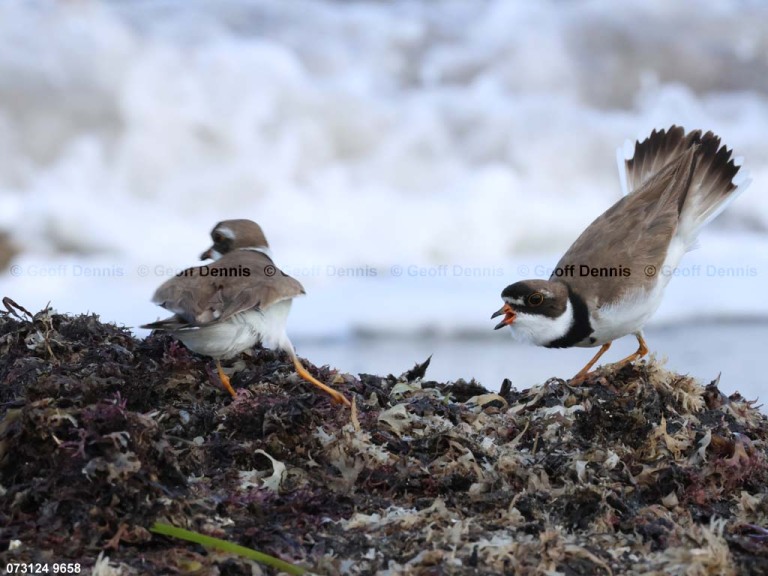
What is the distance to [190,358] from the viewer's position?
511cm

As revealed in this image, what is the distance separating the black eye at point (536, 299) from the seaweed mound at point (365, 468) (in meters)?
0.70

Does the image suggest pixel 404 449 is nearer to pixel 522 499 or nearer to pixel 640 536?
pixel 522 499

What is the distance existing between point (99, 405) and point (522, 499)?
1935mm

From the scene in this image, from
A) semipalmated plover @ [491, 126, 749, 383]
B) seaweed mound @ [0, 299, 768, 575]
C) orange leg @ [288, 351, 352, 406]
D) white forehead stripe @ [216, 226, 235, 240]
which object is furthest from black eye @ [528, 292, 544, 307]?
white forehead stripe @ [216, 226, 235, 240]

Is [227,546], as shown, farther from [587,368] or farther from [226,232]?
[587,368]

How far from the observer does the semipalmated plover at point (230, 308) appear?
4.65 meters

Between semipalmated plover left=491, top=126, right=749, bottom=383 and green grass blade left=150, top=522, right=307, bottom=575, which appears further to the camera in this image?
semipalmated plover left=491, top=126, right=749, bottom=383

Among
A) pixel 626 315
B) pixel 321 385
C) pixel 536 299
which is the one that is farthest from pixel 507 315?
pixel 321 385

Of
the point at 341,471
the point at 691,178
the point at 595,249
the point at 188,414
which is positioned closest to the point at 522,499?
the point at 341,471

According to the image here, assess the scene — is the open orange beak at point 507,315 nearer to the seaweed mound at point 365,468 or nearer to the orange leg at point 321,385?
the seaweed mound at point 365,468

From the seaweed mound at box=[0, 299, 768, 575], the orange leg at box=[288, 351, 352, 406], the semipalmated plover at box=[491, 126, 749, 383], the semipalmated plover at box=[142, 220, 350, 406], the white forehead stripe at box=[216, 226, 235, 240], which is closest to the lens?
the seaweed mound at box=[0, 299, 768, 575]

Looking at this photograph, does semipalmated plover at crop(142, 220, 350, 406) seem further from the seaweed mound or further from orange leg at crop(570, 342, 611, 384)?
orange leg at crop(570, 342, 611, 384)

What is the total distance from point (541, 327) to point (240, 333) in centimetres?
216

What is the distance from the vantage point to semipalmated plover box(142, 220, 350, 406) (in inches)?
183
